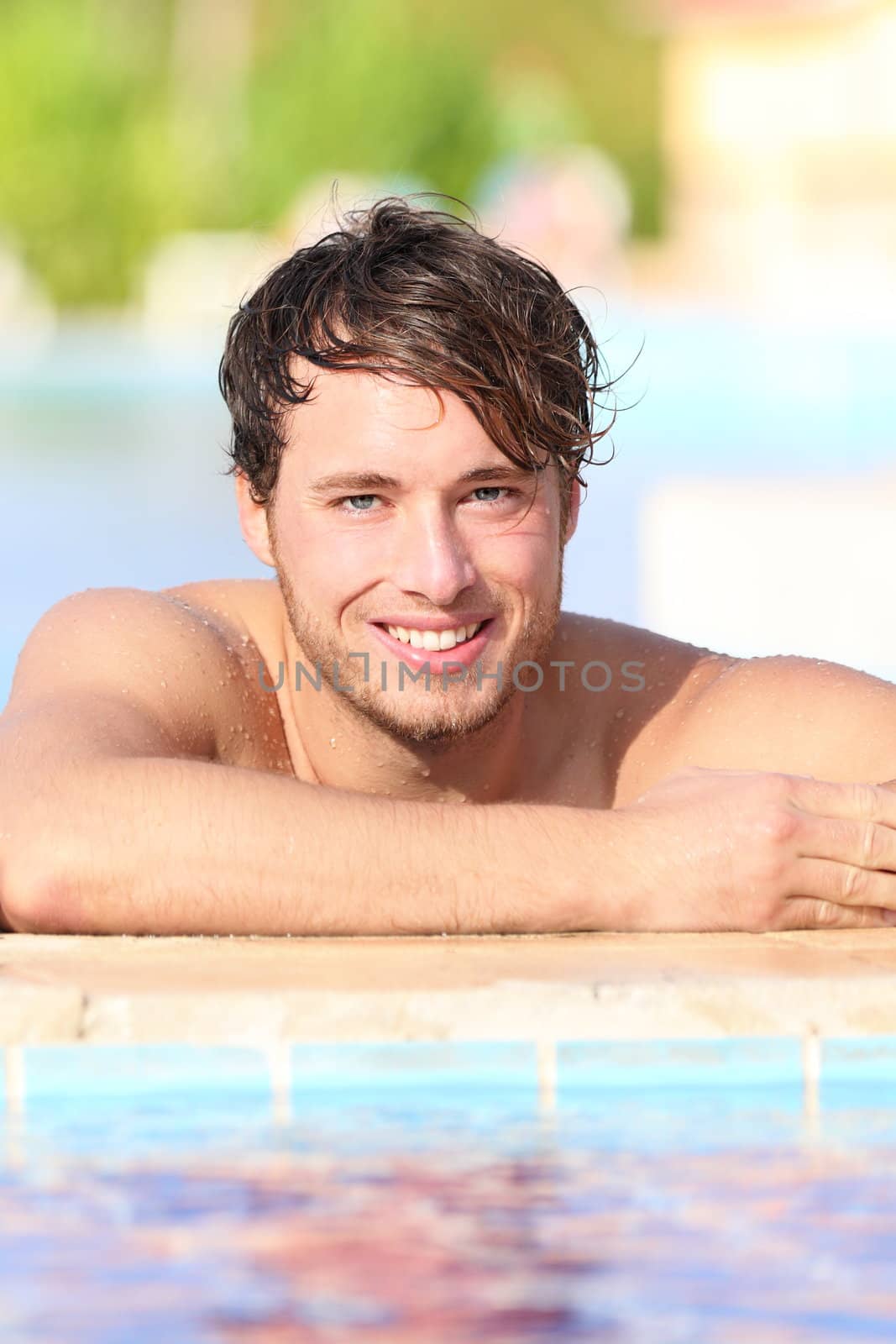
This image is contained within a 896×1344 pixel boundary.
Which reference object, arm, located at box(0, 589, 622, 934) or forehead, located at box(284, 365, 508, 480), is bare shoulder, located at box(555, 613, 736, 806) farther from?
arm, located at box(0, 589, 622, 934)

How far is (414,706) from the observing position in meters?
3.21

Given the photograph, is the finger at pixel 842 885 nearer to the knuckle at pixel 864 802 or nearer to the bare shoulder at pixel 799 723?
the knuckle at pixel 864 802

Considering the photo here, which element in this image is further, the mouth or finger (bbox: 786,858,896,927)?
the mouth

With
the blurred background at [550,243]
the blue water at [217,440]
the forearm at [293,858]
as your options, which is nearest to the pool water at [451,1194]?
the forearm at [293,858]

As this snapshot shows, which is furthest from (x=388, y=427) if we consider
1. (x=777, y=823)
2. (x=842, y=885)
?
(x=842, y=885)

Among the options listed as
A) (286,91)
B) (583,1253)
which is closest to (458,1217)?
(583,1253)

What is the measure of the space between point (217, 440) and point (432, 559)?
10.4 metres

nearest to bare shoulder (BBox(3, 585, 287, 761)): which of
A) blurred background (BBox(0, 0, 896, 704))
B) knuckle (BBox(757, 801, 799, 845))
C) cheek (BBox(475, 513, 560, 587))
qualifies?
cheek (BBox(475, 513, 560, 587))

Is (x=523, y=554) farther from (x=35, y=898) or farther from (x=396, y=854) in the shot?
(x=35, y=898)

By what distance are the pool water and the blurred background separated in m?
1.75

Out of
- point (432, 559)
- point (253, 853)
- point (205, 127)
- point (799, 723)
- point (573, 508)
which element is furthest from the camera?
point (205, 127)

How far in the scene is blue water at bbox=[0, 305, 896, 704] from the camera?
10.0 meters

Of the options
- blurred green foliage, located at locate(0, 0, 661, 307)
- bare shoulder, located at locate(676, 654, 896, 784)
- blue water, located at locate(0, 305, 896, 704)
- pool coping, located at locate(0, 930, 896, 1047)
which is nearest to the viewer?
pool coping, located at locate(0, 930, 896, 1047)

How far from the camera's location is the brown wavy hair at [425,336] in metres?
3.15
